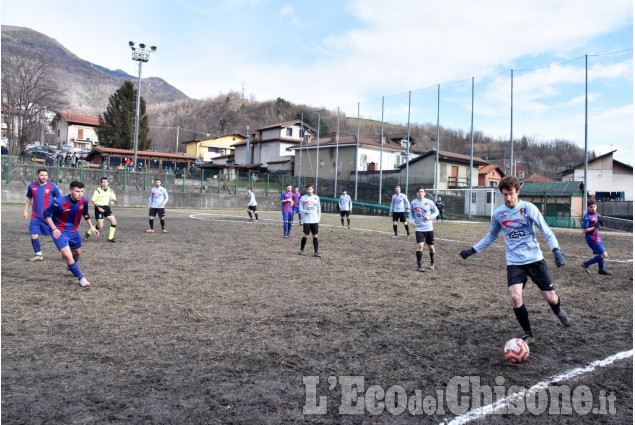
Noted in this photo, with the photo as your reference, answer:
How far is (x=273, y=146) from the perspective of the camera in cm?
6594

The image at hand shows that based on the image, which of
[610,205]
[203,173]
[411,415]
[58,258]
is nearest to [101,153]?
[203,173]

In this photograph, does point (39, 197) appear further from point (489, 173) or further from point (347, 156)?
point (489, 173)

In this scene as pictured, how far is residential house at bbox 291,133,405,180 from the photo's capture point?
52438mm

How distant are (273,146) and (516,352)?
62.8m

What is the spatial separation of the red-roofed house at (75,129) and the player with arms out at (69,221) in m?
81.2

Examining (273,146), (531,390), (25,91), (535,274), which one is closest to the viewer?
(531,390)

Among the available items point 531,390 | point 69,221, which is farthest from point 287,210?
point 531,390

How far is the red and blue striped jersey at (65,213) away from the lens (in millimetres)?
7898

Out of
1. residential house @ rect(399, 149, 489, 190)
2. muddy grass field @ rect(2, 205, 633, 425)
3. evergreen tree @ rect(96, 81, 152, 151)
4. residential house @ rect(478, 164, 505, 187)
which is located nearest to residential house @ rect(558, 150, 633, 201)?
residential house @ rect(478, 164, 505, 187)

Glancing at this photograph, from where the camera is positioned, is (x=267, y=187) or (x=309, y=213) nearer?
(x=309, y=213)

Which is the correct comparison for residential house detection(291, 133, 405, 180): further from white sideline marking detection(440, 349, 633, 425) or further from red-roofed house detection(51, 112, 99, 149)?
red-roofed house detection(51, 112, 99, 149)

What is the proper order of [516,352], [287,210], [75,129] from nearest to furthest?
[516,352]
[287,210]
[75,129]

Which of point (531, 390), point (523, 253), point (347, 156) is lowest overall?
point (531, 390)

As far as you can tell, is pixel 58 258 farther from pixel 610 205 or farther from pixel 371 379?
pixel 610 205
